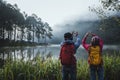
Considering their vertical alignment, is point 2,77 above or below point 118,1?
below

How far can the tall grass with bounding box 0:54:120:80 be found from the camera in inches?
564

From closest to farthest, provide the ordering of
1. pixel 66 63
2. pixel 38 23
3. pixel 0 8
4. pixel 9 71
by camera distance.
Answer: pixel 66 63 → pixel 9 71 → pixel 0 8 → pixel 38 23

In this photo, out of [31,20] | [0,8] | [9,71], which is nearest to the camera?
[9,71]

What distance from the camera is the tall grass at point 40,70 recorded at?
1434 centimetres

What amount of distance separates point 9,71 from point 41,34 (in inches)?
6376

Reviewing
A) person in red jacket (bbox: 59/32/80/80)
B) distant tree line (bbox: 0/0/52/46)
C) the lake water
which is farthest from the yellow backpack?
distant tree line (bbox: 0/0/52/46)

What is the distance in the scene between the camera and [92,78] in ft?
42.9

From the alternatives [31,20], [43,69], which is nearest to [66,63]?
[43,69]

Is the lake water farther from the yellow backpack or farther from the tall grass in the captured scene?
the yellow backpack

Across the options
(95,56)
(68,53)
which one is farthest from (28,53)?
(95,56)

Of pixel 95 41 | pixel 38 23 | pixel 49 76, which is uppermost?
pixel 38 23

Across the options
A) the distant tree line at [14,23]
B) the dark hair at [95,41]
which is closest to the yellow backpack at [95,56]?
the dark hair at [95,41]

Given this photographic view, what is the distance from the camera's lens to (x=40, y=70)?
48.1 ft

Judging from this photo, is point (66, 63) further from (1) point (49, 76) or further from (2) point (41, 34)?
(2) point (41, 34)
